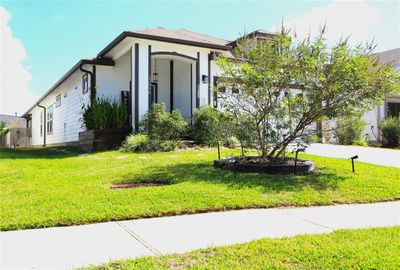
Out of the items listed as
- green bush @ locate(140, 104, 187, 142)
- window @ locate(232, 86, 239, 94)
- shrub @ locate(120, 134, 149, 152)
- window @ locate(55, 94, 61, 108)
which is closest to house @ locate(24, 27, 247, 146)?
green bush @ locate(140, 104, 187, 142)

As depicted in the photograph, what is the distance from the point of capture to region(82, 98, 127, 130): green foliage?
40.1 ft

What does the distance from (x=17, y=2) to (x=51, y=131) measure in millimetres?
14073

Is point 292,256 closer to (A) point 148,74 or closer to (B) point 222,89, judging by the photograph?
(B) point 222,89

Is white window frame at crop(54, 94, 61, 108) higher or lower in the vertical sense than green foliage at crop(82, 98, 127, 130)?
higher

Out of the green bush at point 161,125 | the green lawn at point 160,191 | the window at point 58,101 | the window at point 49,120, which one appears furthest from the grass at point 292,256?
the window at point 49,120

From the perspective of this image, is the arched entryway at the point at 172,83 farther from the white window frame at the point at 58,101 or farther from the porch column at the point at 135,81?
the white window frame at the point at 58,101

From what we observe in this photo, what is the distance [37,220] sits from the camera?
3.59 m

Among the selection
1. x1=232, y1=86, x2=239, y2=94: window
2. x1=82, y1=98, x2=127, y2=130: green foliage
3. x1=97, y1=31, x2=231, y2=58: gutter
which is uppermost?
x1=97, y1=31, x2=231, y2=58: gutter

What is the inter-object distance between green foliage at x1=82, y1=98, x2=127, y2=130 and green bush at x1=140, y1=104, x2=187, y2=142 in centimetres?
128

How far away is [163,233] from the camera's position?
3.35m

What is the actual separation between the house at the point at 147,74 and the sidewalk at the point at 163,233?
8054 mm

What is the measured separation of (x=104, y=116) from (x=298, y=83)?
728cm

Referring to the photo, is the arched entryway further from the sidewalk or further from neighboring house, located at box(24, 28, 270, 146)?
the sidewalk

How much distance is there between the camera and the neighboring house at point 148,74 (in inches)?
491
